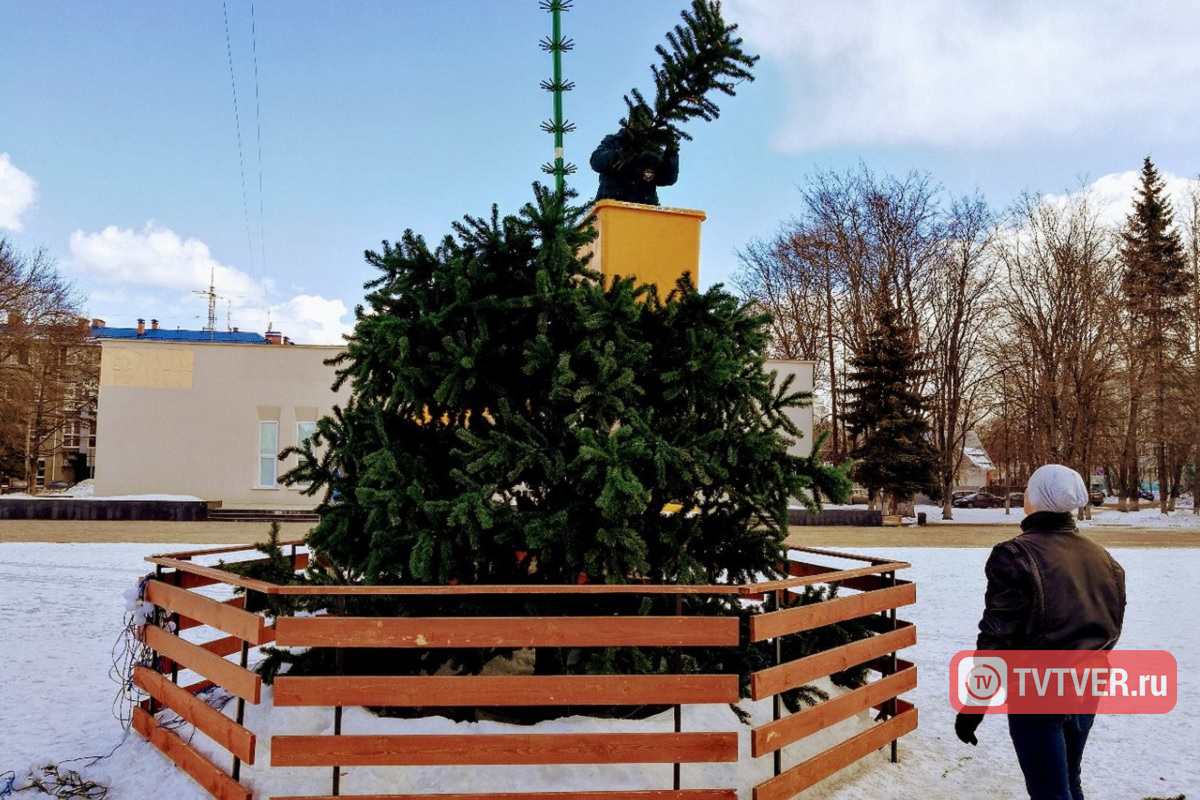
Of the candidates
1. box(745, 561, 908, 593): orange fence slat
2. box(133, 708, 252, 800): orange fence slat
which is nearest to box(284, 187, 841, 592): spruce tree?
box(745, 561, 908, 593): orange fence slat

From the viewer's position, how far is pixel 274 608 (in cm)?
461

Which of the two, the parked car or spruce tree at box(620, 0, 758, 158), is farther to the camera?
the parked car

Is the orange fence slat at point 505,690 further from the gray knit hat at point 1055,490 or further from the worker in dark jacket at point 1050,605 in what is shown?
the gray knit hat at point 1055,490

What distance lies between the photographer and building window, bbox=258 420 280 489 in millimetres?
26406

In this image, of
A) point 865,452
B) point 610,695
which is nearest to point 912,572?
point 610,695

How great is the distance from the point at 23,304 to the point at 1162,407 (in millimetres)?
50725

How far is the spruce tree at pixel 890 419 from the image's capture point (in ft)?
102

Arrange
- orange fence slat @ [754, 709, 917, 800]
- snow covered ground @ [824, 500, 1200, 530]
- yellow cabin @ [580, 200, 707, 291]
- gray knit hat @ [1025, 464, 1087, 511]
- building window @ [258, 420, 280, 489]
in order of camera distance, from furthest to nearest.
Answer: snow covered ground @ [824, 500, 1200, 530]
building window @ [258, 420, 280, 489]
yellow cabin @ [580, 200, 707, 291]
orange fence slat @ [754, 709, 917, 800]
gray knit hat @ [1025, 464, 1087, 511]

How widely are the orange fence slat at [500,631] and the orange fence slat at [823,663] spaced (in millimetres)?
278

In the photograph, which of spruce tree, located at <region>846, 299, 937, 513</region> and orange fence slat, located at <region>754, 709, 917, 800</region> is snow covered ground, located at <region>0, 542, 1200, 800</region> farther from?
spruce tree, located at <region>846, 299, 937, 513</region>

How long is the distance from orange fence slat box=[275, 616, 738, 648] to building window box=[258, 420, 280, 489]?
79.5ft

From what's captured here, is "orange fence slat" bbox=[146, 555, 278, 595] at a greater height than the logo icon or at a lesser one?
greater

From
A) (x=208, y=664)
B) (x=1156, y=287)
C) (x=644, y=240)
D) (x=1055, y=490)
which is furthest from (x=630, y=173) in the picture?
(x=1156, y=287)

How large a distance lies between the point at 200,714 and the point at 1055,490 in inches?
171
